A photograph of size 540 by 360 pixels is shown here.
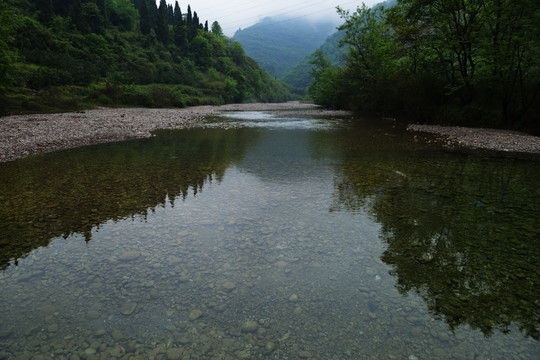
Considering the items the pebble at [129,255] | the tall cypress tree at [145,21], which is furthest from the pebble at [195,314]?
the tall cypress tree at [145,21]

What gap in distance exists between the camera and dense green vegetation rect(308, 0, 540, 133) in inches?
842

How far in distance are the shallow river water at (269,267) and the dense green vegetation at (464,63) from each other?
621 inches

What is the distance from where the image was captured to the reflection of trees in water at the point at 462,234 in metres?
4.29

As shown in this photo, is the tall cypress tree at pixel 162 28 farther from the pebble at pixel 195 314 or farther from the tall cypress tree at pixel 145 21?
the pebble at pixel 195 314

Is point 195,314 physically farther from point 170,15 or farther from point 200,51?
point 170,15

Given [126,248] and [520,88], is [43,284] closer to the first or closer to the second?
[126,248]

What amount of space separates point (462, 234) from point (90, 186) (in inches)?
441

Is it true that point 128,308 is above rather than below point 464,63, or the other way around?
below

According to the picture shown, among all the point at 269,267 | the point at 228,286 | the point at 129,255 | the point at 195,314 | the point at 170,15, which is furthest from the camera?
the point at 170,15

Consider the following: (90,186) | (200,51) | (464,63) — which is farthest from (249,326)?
(200,51)

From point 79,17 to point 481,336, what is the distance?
107049mm

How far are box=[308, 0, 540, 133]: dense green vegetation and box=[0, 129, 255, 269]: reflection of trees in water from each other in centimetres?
2154

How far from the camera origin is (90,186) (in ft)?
33.3

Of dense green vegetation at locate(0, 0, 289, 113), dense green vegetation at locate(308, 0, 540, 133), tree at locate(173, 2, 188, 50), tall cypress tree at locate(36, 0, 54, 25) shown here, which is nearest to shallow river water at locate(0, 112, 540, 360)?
dense green vegetation at locate(308, 0, 540, 133)
